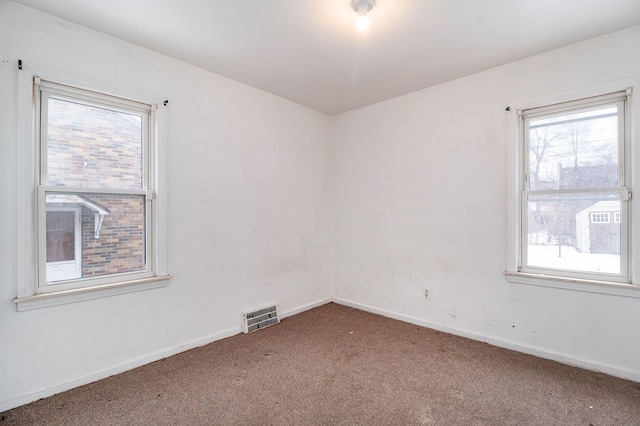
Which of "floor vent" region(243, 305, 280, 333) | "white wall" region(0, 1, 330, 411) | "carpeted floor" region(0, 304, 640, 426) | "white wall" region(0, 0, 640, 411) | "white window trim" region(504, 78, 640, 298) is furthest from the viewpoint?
"floor vent" region(243, 305, 280, 333)

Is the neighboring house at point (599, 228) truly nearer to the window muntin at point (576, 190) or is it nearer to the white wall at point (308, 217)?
the window muntin at point (576, 190)

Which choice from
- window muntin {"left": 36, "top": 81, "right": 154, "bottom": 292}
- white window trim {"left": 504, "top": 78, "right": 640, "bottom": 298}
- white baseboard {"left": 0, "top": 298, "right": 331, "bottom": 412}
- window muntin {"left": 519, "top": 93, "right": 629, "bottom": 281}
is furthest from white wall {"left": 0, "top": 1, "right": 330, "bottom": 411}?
window muntin {"left": 519, "top": 93, "right": 629, "bottom": 281}

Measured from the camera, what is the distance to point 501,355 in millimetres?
2619

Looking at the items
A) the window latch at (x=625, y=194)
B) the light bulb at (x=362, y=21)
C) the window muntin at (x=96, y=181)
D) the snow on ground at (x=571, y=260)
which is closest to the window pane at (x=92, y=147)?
the window muntin at (x=96, y=181)

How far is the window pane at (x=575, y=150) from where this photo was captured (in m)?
2.40

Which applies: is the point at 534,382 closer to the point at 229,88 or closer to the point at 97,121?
the point at 229,88

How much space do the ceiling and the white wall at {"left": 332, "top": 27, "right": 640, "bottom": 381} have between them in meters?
0.26

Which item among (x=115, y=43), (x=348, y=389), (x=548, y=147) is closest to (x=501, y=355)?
(x=348, y=389)

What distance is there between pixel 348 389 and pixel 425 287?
1574mm

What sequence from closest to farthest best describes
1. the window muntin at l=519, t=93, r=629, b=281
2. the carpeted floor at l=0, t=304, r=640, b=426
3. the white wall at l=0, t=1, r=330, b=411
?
the carpeted floor at l=0, t=304, r=640, b=426 → the white wall at l=0, t=1, r=330, b=411 → the window muntin at l=519, t=93, r=629, b=281

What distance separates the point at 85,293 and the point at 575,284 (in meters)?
3.81

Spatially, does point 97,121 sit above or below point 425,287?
above

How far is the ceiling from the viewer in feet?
6.45

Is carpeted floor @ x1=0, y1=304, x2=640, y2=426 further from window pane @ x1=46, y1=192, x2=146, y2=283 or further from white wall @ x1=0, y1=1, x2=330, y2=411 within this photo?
window pane @ x1=46, y1=192, x2=146, y2=283
